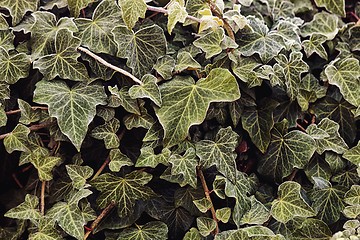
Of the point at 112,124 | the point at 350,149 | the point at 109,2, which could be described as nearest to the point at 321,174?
the point at 350,149

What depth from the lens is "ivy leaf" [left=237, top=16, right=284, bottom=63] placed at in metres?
1.05

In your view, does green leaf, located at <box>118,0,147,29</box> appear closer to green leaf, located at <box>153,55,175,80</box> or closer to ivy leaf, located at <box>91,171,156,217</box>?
green leaf, located at <box>153,55,175,80</box>

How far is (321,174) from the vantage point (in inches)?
42.2

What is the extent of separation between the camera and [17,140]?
0.98 metres

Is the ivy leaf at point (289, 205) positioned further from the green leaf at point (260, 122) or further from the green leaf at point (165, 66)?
the green leaf at point (165, 66)

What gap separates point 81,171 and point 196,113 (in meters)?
0.24

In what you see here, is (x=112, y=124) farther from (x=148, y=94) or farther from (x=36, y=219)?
(x=36, y=219)

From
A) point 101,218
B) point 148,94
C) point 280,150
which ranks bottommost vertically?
point 101,218

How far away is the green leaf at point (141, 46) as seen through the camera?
0.99 meters

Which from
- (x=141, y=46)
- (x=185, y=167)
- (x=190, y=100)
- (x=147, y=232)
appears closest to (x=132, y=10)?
(x=141, y=46)

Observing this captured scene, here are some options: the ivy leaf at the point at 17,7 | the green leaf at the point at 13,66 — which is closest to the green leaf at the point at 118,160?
the green leaf at the point at 13,66

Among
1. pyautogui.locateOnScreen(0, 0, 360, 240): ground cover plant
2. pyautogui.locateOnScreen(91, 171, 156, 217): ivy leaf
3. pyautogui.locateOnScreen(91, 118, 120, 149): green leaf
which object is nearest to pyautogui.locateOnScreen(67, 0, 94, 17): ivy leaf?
pyautogui.locateOnScreen(0, 0, 360, 240): ground cover plant

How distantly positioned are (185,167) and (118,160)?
0.42ft

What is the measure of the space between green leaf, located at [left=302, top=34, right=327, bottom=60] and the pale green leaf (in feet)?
0.97
